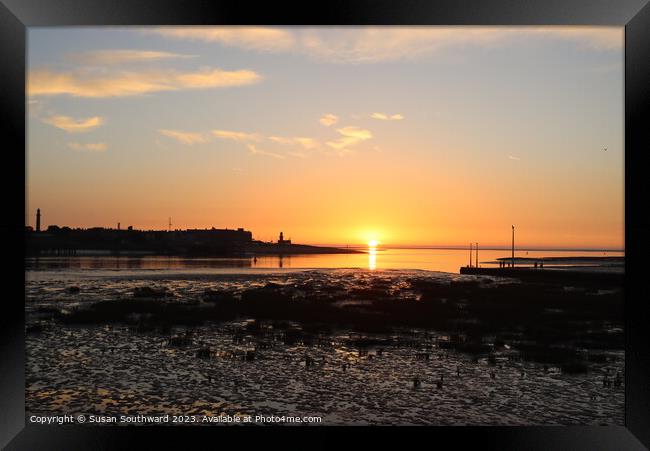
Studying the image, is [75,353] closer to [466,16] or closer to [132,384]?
[132,384]

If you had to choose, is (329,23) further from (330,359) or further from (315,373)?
(330,359)

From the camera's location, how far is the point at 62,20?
11.9 feet

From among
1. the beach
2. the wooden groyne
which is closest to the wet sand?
the beach

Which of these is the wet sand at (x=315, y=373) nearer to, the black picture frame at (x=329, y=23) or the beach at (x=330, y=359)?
the beach at (x=330, y=359)

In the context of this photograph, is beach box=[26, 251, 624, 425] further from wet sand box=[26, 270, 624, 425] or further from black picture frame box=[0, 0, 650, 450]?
black picture frame box=[0, 0, 650, 450]

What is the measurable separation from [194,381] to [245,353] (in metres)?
1.74

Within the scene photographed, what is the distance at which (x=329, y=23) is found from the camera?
11.8ft

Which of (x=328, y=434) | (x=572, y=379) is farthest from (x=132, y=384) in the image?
(x=572, y=379)

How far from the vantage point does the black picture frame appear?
131 inches

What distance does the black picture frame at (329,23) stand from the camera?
3.32 m

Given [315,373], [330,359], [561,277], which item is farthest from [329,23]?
[561,277]

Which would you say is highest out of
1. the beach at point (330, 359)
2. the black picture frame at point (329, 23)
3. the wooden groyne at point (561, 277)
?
the black picture frame at point (329, 23)

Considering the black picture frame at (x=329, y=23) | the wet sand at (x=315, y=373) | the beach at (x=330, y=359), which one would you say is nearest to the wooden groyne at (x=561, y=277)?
the beach at (x=330, y=359)

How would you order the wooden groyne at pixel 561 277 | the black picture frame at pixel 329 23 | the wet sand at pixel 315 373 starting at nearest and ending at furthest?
the black picture frame at pixel 329 23 < the wet sand at pixel 315 373 < the wooden groyne at pixel 561 277
